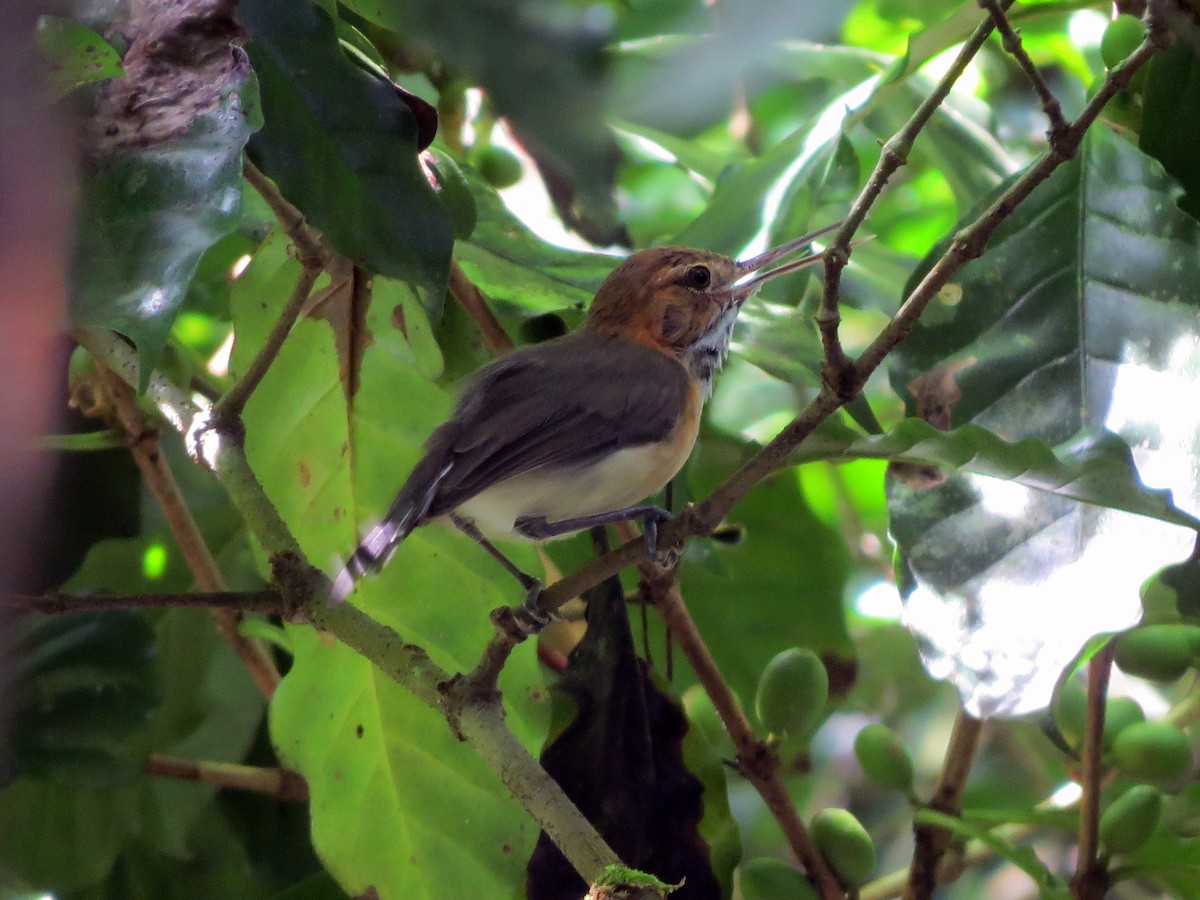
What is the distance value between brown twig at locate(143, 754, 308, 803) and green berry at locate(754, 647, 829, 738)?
866 millimetres

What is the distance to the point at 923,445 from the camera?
5.13 feet

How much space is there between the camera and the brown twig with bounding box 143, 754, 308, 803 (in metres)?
2.27

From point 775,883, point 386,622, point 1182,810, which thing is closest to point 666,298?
point 386,622

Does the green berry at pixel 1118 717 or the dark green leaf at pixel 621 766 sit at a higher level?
the green berry at pixel 1118 717

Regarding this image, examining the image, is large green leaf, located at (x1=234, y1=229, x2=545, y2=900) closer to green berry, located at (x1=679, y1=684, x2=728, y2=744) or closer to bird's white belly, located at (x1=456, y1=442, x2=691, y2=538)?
bird's white belly, located at (x1=456, y1=442, x2=691, y2=538)

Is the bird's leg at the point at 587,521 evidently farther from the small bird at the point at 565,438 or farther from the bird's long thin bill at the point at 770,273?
the bird's long thin bill at the point at 770,273

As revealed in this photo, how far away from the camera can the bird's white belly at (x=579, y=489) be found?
7.42 ft

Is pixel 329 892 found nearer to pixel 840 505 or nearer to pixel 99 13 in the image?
pixel 99 13

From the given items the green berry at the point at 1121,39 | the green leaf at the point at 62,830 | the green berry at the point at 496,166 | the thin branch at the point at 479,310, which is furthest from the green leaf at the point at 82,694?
the green berry at the point at 1121,39

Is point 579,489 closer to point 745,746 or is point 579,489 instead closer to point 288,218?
point 745,746

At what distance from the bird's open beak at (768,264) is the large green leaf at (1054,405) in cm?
26

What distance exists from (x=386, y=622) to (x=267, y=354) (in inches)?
23.2

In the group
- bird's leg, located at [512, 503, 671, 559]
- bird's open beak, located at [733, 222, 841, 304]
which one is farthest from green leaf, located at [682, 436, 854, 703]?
bird's leg, located at [512, 503, 671, 559]

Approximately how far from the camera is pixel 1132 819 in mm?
1878
